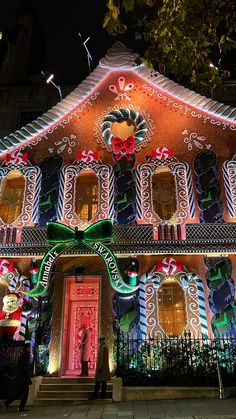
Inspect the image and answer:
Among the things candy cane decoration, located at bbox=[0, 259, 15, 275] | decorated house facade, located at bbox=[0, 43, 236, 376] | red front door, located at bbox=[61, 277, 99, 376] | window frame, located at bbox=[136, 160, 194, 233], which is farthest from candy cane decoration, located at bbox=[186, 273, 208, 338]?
candy cane decoration, located at bbox=[0, 259, 15, 275]

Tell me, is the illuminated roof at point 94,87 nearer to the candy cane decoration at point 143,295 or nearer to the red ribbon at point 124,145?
the red ribbon at point 124,145

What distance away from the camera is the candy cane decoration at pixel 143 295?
13.1m

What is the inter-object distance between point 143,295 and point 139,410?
4.86 metres

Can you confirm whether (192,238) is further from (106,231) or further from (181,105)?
(181,105)

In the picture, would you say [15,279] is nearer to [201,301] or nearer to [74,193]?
[74,193]

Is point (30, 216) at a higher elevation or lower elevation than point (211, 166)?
lower

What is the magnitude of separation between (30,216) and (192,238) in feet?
20.7

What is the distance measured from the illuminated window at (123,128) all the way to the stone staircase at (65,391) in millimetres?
9534

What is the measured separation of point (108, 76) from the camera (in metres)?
17.0

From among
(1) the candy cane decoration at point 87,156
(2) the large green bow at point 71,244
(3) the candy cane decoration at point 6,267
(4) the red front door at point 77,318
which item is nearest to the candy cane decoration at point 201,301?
(2) the large green bow at point 71,244

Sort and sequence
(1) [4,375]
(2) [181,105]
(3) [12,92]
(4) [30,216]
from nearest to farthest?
(1) [4,375], (4) [30,216], (2) [181,105], (3) [12,92]

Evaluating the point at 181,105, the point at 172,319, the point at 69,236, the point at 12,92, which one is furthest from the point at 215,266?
the point at 12,92

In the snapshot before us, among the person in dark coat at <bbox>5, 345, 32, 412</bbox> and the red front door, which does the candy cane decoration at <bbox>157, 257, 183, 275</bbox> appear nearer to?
the red front door

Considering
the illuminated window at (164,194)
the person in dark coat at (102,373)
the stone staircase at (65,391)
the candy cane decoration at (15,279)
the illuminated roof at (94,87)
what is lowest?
the stone staircase at (65,391)
